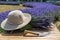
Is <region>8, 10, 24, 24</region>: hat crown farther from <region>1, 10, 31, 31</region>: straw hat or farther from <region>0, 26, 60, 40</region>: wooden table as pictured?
<region>0, 26, 60, 40</region>: wooden table

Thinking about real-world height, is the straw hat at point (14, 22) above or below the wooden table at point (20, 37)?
above

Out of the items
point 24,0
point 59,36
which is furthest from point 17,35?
point 24,0

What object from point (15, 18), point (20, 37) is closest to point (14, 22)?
point (15, 18)

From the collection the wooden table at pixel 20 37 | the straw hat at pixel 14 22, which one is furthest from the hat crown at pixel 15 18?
the wooden table at pixel 20 37

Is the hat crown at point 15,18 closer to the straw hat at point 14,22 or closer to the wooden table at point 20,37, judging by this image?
the straw hat at point 14,22

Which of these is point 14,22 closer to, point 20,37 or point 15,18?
point 15,18

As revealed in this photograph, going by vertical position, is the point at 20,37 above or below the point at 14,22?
below

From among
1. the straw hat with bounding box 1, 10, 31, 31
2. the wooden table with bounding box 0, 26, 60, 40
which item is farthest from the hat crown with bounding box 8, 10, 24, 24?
the wooden table with bounding box 0, 26, 60, 40

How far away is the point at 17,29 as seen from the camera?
1422 millimetres

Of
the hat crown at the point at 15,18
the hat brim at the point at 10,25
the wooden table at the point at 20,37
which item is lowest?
the wooden table at the point at 20,37

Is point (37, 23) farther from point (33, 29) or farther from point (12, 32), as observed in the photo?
point (12, 32)

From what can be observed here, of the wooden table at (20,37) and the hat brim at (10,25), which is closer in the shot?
the wooden table at (20,37)

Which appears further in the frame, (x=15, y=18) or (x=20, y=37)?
(x=15, y=18)

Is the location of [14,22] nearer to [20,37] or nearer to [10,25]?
[10,25]
